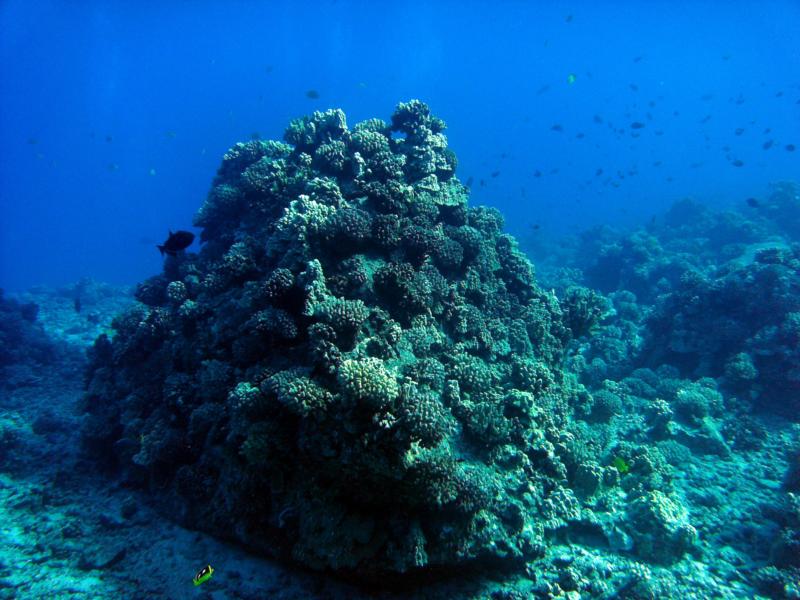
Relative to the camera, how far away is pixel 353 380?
5.30m

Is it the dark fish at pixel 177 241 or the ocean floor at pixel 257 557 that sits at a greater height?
the dark fish at pixel 177 241

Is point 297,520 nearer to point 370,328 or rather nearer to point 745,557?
point 370,328

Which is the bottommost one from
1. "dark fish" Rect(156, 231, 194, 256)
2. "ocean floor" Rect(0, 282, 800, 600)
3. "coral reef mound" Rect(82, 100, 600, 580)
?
"ocean floor" Rect(0, 282, 800, 600)

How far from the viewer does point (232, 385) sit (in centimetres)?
738

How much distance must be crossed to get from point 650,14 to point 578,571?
164m

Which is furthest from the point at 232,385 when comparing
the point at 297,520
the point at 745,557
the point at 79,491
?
the point at 745,557

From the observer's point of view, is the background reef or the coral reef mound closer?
the coral reef mound

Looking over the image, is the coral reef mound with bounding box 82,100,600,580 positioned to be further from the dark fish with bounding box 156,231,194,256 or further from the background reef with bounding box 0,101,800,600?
the dark fish with bounding box 156,231,194,256

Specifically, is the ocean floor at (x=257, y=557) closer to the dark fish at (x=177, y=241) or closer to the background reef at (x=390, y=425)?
the background reef at (x=390, y=425)

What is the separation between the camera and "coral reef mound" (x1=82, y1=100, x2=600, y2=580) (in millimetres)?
5496

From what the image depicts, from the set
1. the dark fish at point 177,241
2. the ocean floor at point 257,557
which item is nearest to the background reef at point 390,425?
the ocean floor at point 257,557

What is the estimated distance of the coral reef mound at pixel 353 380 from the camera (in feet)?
18.0

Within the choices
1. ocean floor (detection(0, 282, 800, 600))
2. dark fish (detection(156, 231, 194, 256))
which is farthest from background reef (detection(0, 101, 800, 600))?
dark fish (detection(156, 231, 194, 256))

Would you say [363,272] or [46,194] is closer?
[363,272]
